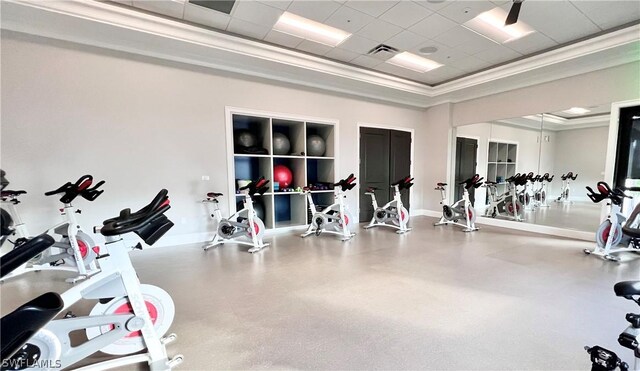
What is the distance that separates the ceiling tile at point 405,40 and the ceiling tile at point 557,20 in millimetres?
1389

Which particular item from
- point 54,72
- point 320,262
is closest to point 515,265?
point 320,262

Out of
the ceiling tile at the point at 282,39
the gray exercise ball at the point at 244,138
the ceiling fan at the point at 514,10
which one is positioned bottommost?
the gray exercise ball at the point at 244,138

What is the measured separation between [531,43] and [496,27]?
947 mm

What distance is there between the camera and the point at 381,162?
22.5 feet

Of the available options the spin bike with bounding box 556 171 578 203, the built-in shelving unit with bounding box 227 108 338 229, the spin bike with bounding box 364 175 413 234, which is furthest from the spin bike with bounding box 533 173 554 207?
the built-in shelving unit with bounding box 227 108 338 229

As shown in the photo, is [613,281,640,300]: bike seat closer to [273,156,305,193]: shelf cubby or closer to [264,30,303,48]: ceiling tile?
[264,30,303,48]: ceiling tile

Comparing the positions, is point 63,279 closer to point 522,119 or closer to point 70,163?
point 70,163

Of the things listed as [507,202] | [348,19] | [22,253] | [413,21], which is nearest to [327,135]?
[348,19]

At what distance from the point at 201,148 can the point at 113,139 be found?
1254mm

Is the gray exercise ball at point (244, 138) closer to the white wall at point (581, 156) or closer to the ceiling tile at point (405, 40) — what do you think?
the ceiling tile at point (405, 40)

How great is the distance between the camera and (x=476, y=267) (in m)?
3.47

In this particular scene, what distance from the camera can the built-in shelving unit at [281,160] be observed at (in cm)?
521

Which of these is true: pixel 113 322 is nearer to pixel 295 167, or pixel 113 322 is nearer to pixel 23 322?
pixel 23 322

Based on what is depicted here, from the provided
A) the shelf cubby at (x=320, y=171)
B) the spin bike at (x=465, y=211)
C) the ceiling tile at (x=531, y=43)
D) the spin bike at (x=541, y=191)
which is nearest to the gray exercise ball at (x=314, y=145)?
the shelf cubby at (x=320, y=171)
